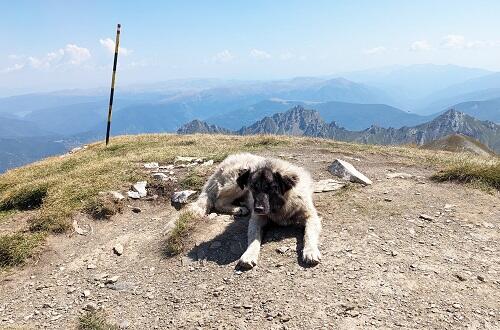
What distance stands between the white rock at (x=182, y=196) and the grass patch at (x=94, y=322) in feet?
16.8

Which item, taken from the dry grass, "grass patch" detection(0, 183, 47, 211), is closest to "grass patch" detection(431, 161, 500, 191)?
the dry grass

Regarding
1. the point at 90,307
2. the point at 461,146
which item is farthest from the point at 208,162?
the point at 461,146

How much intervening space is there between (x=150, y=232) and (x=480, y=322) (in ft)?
24.9

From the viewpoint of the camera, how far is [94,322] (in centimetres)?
693

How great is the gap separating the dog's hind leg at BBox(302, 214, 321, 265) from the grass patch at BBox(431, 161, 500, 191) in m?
5.19

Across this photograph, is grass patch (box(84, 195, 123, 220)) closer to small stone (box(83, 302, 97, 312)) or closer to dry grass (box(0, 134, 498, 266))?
dry grass (box(0, 134, 498, 266))

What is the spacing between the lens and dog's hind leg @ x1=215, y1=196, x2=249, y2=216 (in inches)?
415

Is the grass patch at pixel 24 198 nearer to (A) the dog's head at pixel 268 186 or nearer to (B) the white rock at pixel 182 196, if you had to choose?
(B) the white rock at pixel 182 196

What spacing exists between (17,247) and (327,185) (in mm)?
8326

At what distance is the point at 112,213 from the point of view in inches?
456

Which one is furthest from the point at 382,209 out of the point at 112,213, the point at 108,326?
the point at 112,213

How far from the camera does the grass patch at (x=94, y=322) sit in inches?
268

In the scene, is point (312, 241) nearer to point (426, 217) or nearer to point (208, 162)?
point (426, 217)

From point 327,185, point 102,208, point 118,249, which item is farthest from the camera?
point 327,185
